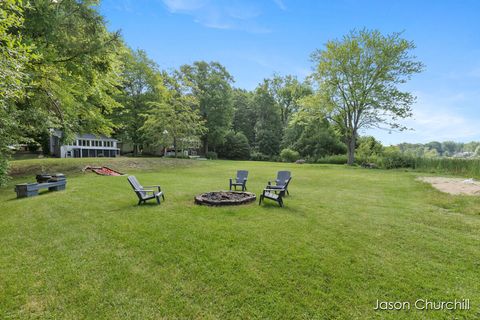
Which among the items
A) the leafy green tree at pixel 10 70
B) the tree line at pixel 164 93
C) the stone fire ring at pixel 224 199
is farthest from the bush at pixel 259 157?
the leafy green tree at pixel 10 70

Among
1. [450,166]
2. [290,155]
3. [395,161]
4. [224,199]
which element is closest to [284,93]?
[290,155]

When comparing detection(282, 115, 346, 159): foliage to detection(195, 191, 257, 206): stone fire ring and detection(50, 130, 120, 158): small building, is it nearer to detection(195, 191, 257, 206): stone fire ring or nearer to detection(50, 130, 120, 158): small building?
detection(195, 191, 257, 206): stone fire ring

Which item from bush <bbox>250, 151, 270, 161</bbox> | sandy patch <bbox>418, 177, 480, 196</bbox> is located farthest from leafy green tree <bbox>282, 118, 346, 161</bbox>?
sandy patch <bbox>418, 177, 480, 196</bbox>

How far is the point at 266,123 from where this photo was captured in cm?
4066

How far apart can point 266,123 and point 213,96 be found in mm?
10660

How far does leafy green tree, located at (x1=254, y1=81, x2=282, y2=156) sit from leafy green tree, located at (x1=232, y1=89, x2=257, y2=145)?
1744 millimetres

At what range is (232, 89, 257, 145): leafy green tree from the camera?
1730 inches

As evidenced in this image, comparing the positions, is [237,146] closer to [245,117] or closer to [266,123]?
[266,123]

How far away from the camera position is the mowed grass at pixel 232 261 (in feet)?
9.18

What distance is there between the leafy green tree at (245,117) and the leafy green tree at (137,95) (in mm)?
17412

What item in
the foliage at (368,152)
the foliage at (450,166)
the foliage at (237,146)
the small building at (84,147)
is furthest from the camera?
the foliage at (237,146)

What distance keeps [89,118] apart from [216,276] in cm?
1570

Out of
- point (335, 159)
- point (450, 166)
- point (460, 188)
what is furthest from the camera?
point (335, 159)

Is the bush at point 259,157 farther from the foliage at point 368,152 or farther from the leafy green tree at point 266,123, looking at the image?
the foliage at point 368,152
